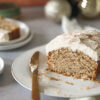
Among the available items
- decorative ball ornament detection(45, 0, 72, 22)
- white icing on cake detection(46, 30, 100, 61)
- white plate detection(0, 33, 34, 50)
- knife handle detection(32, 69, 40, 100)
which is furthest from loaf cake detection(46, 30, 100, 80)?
decorative ball ornament detection(45, 0, 72, 22)

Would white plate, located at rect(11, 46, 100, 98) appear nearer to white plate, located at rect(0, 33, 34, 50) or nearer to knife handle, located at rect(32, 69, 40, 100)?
knife handle, located at rect(32, 69, 40, 100)

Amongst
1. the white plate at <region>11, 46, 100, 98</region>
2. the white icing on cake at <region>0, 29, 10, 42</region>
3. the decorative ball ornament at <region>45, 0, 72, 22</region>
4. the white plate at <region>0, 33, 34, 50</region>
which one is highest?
A: the decorative ball ornament at <region>45, 0, 72, 22</region>

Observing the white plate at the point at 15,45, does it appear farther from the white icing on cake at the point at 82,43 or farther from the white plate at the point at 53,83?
the white icing on cake at the point at 82,43

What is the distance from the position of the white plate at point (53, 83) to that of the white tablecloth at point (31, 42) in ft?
0.18

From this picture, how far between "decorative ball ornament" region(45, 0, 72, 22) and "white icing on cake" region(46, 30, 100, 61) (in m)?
0.69

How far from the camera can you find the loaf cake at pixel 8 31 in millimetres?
1415

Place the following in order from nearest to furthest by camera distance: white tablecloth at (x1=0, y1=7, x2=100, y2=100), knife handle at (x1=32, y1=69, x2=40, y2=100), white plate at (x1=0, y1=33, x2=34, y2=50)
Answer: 1. knife handle at (x1=32, y1=69, x2=40, y2=100)
2. white tablecloth at (x1=0, y1=7, x2=100, y2=100)
3. white plate at (x1=0, y1=33, x2=34, y2=50)

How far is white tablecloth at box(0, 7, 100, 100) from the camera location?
1004 millimetres

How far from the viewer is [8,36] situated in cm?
143

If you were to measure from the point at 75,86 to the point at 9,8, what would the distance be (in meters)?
1.17

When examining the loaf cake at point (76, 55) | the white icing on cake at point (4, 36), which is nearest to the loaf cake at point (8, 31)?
the white icing on cake at point (4, 36)

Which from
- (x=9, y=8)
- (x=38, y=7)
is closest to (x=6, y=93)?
(x=9, y=8)

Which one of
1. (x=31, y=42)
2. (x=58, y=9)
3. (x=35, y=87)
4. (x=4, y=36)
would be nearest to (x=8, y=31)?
(x=4, y=36)

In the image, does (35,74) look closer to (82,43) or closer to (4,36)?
(82,43)
